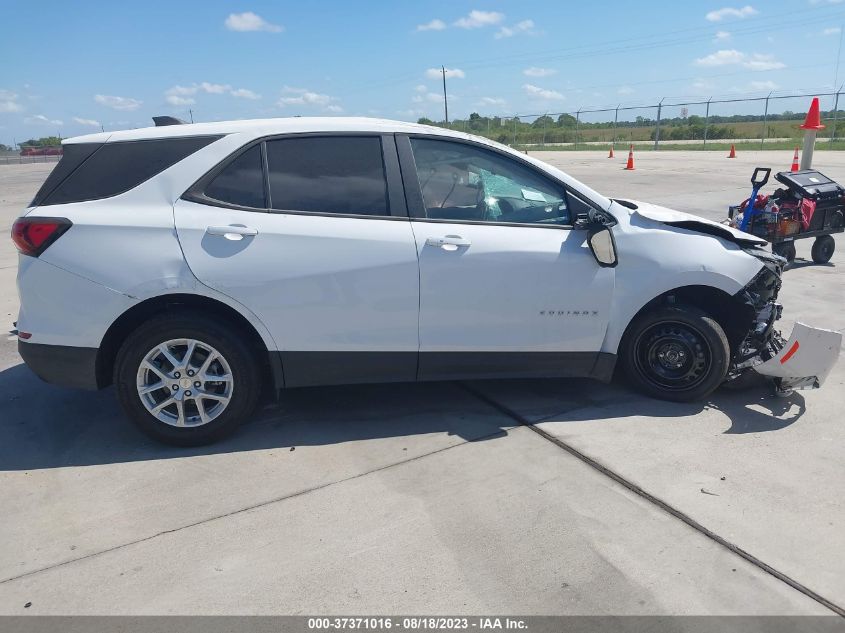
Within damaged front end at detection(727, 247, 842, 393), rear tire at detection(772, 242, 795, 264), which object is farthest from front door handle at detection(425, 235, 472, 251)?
rear tire at detection(772, 242, 795, 264)

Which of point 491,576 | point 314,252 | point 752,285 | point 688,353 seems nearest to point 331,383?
point 314,252

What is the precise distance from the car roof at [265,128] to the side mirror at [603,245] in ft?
3.27

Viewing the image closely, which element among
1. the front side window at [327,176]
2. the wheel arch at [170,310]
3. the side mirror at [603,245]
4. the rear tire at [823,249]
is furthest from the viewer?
the rear tire at [823,249]

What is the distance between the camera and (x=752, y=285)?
4.44m

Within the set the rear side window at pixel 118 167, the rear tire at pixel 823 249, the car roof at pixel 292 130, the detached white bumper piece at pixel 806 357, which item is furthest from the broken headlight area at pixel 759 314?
the rear tire at pixel 823 249

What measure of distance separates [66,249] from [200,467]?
1.40 metres

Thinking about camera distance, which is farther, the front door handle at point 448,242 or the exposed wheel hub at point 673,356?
the exposed wheel hub at point 673,356

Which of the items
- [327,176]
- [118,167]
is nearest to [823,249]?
[327,176]

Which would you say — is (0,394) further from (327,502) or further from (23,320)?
(327,502)

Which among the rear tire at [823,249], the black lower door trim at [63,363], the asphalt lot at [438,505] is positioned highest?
the black lower door trim at [63,363]

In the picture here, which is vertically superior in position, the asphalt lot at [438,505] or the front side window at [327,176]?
the front side window at [327,176]

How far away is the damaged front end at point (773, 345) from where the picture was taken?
13.8ft

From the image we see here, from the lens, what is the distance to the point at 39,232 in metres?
3.74

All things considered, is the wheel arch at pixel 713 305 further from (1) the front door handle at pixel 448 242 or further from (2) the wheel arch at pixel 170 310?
(2) the wheel arch at pixel 170 310
